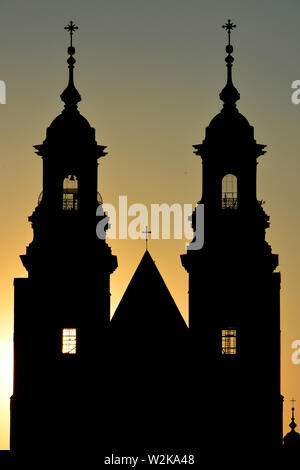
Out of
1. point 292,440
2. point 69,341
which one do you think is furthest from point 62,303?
point 292,440

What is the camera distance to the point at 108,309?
369 feet

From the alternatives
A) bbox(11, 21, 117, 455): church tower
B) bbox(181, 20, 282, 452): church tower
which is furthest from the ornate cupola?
bbox(11, 21, 117, 455): church tower

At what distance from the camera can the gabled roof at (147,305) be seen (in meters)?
114

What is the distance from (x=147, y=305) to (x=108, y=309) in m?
2.81

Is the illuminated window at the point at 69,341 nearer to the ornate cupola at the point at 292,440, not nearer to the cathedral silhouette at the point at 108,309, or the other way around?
the cathedral silhouette at the point at 108,309

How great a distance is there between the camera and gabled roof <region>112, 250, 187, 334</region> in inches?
4498

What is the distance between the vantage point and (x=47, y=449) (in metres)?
112

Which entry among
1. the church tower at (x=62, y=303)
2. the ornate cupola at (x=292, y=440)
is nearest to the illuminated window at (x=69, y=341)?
the church tower at (x=62, y=303)

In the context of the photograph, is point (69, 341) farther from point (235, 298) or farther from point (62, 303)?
point (235, 298)

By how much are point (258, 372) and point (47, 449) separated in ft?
28.3

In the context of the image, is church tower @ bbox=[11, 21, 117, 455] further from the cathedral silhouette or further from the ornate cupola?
the ornate cupola

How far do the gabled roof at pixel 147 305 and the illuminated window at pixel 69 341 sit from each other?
243 cm
